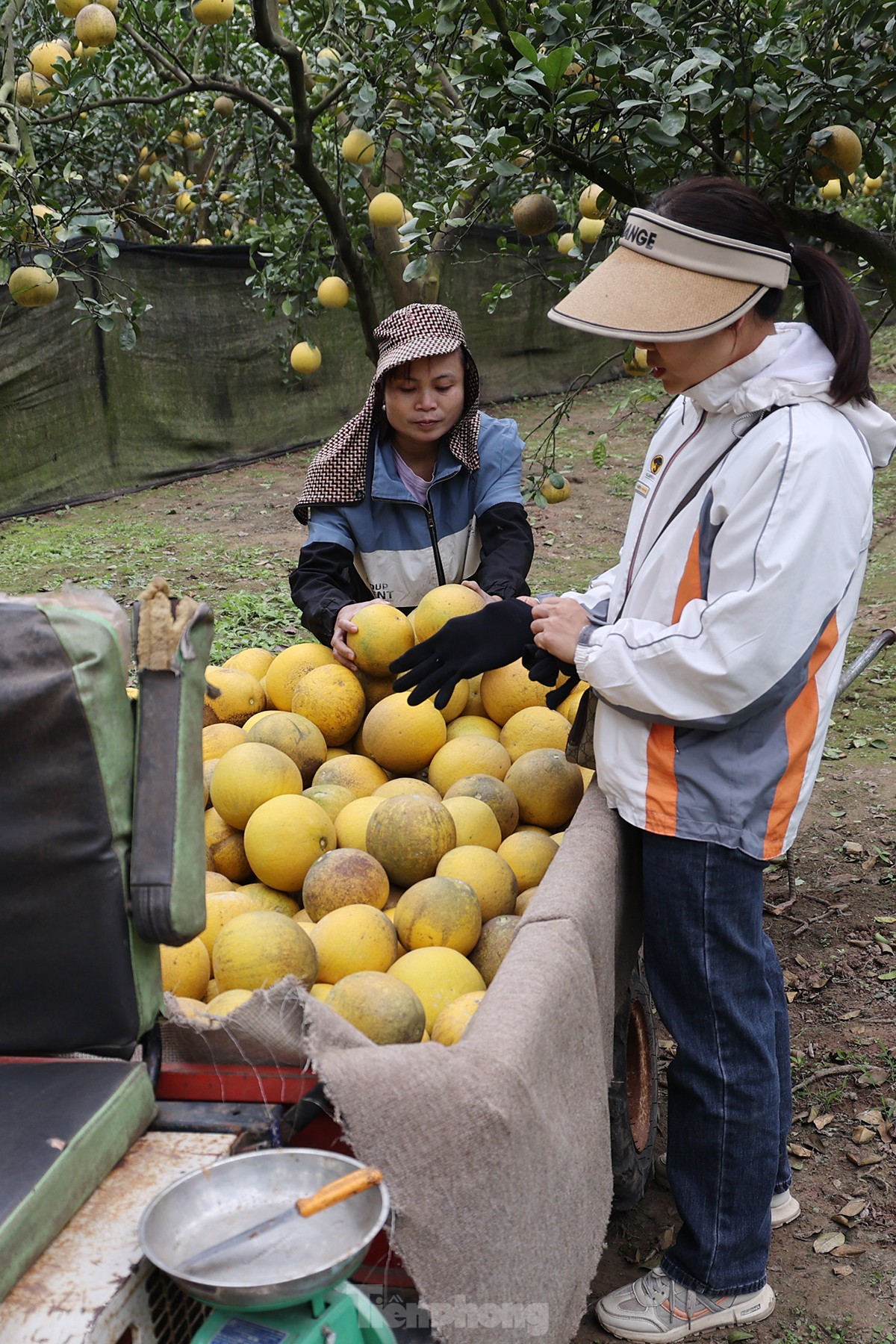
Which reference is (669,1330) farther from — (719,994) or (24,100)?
(24,100)

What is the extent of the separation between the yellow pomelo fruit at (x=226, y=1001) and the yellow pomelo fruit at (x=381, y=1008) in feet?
0.46

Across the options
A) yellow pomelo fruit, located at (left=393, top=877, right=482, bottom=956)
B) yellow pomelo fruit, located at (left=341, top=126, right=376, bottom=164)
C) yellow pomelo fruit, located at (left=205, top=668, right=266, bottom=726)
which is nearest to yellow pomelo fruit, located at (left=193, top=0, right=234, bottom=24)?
yellow pomelo fruit, located at (left=341, top=126, right=376, bottom=164)

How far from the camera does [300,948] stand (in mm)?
1923

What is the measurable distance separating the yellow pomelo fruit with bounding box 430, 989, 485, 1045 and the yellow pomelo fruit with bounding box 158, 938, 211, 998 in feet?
1.40

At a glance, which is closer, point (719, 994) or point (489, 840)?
point (719, 994)

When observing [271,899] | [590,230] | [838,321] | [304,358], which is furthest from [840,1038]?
[304,358]

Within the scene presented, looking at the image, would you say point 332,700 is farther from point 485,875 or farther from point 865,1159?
point 865,1159

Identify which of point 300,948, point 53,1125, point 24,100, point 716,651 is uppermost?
point 24,100

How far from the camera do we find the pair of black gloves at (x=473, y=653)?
246 centimetres

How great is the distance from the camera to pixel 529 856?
7.85 feet

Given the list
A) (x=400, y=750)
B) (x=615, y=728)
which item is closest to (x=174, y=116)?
(x=400, y=750)

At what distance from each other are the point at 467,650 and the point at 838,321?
0.99 m

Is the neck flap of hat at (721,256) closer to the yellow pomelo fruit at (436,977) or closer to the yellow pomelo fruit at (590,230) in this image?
the yellow pomelo fruit at (436,977)

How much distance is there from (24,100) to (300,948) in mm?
4110
